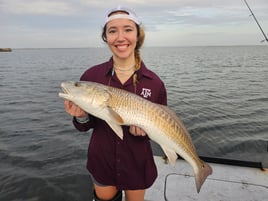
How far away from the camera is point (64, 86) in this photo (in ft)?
11.2

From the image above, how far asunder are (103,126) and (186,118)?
35.1ft

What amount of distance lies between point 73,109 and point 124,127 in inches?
27.0

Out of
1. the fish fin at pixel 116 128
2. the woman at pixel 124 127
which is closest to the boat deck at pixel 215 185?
the woman at pixel 124 127

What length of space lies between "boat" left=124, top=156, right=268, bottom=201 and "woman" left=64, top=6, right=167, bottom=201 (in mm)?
1603

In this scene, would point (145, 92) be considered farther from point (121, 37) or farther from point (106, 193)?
point (106, 193)

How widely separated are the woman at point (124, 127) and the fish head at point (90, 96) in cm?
10

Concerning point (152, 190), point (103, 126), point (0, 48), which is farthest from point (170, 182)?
point (0, 48)

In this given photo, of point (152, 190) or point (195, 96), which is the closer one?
point (152, 190)

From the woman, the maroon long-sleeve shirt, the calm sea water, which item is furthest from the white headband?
the calm sea water

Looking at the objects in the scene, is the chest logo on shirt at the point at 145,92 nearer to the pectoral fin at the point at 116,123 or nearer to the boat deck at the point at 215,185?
the pectoral fin at the point at 116,123

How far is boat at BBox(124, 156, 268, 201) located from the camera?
4.94 metres

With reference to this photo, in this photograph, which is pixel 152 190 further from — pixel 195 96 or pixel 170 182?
pixel 195 96

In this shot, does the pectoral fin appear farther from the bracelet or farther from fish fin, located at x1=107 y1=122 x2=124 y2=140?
the bracelet

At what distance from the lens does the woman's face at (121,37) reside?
332 cm
